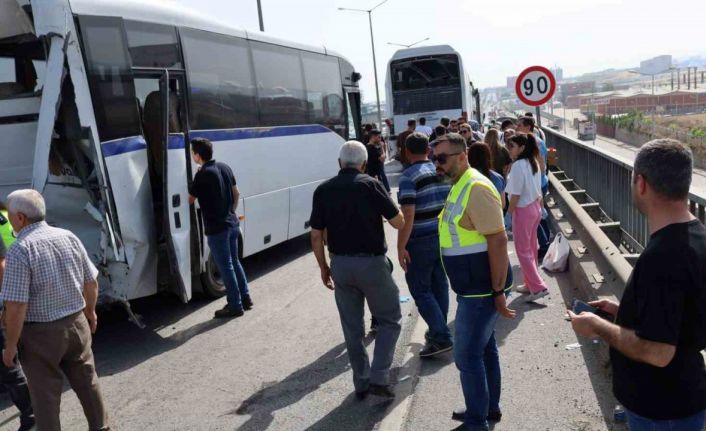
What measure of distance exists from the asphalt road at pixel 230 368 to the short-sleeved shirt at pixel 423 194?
1.24 meters

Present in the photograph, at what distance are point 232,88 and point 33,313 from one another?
210 inches

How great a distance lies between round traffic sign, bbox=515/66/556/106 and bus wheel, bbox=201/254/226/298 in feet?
22.2

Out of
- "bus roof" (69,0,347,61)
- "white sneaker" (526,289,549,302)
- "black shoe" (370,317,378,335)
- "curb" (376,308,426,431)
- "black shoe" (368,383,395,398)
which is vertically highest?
"bus roof" (69,0,347,61)

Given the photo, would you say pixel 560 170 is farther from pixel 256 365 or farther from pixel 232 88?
pixel 256 365

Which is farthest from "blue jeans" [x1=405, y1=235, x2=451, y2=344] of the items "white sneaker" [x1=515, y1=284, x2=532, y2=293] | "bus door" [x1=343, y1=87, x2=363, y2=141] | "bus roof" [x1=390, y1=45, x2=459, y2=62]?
"bus roof" [x1=390, y1=45, x2=459, y2=62]

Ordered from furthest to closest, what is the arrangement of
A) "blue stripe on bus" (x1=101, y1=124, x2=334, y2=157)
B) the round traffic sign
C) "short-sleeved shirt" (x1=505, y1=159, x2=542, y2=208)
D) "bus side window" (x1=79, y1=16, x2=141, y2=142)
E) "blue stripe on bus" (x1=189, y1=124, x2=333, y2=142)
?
the round traffic sign → "blue stripe on bus" (x1=189, y1=124, x2=333, y2=142) → "short-sleeved shirt" (x1=505, y1=159, x2=542, y2=208) → "blue stripe on bus" (x1=101, y1=124, x2=334, y2=157) → "bus side window" (x1=79, y1=16, x2=141, y2=142)

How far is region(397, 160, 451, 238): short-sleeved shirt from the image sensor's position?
5586mm

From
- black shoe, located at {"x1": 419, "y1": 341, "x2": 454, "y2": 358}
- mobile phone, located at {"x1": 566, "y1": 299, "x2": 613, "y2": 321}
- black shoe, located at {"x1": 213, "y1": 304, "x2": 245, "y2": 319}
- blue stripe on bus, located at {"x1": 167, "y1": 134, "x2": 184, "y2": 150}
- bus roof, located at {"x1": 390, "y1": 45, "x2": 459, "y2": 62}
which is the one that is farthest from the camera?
bus roof, located at {"x1": 390, "y1": 45, "x2": 459, "y2": 62}

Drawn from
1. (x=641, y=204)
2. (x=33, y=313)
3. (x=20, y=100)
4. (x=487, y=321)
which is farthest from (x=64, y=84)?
(x=641, y=204)

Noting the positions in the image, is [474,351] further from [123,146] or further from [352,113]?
[352,113]

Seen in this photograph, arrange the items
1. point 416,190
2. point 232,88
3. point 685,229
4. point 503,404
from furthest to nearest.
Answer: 1. point 232,88
2. point 416,190
3. point 503,404
4. point 685,229

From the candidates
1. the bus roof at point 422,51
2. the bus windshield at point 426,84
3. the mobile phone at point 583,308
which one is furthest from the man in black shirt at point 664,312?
the bus roof at point 422,51

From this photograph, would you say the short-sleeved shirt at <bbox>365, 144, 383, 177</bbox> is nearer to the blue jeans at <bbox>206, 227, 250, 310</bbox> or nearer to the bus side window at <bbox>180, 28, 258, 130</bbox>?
the bus side window at <bbox>180, 28, 258, 130</bbox>

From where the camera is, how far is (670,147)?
2449 mm
